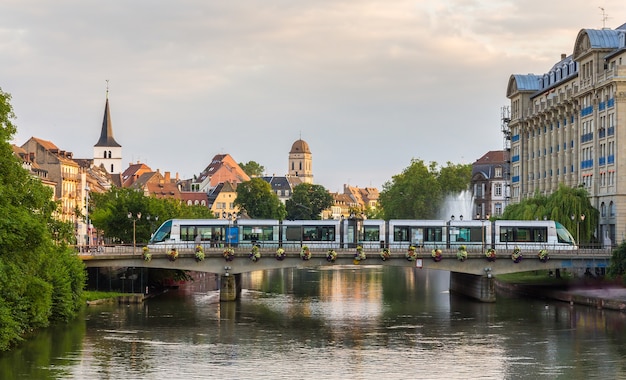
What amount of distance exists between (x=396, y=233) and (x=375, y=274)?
2132 inches

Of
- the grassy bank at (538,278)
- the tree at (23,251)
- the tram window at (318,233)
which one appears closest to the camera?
the tree at (23,251)

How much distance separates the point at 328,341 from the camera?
73.3 m

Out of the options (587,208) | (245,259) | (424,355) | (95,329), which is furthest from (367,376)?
(587,208)

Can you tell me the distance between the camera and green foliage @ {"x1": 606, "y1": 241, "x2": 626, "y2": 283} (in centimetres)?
9362

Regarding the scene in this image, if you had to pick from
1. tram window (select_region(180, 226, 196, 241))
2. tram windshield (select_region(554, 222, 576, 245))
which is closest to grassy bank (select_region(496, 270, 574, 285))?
tram windshield (select_region(554, 222, 576, 245))

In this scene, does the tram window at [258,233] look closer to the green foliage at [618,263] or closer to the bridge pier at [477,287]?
the bridge pier at [477,287]

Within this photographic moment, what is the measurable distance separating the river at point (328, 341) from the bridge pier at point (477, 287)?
4.19 feet

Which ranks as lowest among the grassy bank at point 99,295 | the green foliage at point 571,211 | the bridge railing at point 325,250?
the grassy bank at point 99,295

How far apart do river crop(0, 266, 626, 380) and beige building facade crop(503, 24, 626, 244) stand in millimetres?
20424

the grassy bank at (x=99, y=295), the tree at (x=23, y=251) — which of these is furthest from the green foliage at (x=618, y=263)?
the tree at (x=23, y=251)

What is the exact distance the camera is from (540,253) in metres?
96.9

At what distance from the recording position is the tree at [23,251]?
57.6 m

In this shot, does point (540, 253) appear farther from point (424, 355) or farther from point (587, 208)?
point (424, 355)

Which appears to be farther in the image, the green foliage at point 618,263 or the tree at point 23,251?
the green foliage at point 618,263
